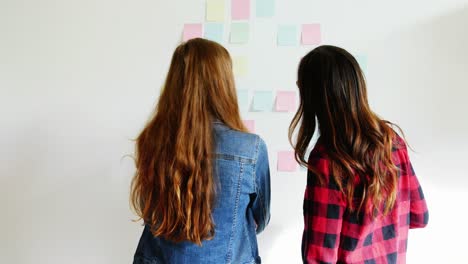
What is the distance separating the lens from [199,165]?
2.47 feet

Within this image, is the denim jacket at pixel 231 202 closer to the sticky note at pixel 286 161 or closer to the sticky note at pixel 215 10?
the sticky note at pixel 286 161

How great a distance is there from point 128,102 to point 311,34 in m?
0.87

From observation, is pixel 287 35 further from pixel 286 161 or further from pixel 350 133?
pixel 350 133

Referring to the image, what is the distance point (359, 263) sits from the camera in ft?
2.54

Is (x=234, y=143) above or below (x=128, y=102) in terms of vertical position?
below

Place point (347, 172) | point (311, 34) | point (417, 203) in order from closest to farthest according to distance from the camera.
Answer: point (347, 172) → point (417, 203) → point (311, 34)

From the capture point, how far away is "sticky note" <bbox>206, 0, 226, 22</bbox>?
1.28 metres

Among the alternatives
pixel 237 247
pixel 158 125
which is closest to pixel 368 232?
pixel 237 247

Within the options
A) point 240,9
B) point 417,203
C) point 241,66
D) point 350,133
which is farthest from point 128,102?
point 417,203

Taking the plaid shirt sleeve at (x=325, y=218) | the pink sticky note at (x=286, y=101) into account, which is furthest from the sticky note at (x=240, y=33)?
the plaid shirt sleeve at (x=325, y=218)

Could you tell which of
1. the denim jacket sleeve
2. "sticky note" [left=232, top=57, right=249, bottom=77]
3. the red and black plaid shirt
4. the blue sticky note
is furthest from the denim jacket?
the blue sticky note

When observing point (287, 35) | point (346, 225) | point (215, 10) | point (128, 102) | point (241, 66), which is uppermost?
point (215, 10)

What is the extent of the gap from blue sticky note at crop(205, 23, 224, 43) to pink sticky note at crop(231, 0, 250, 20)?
0.24 ft

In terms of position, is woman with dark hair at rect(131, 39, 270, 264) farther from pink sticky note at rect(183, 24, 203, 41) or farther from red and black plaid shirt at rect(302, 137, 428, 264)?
pink sticky note at rect(183, 24, 203, 41)
